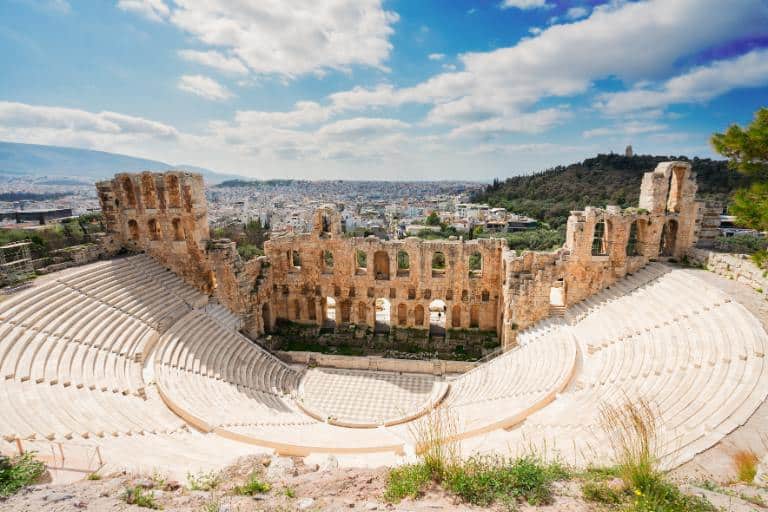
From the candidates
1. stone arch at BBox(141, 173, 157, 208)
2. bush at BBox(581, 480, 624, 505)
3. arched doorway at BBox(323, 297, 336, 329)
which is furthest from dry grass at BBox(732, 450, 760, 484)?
stone arch at BBox(141, 173, 157, 208)

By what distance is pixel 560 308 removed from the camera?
2300 cm

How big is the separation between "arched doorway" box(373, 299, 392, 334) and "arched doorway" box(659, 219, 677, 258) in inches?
706

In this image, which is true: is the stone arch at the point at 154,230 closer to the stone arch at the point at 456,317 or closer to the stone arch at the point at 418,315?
the stone arch at the point at 418,315

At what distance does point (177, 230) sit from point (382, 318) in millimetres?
15992

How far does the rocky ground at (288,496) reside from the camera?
634 centimetres

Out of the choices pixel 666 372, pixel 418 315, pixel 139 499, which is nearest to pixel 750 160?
pixel 666 372

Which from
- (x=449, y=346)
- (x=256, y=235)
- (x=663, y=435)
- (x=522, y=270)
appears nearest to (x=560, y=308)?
(x=522, y=270)

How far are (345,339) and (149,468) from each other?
16786 millimetres

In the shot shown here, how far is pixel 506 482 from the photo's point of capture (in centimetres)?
735

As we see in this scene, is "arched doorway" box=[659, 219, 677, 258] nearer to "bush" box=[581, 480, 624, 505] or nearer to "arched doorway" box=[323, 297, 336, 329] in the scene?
"bush" box=[581, 480, 624, 505]

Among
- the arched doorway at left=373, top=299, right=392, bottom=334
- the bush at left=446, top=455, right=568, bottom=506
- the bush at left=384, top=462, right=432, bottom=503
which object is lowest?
the arched doorway at left=373, top=299, right=392, bottom=334

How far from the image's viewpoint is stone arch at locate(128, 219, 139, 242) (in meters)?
24.4

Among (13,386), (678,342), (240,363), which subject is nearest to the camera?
(13,386)

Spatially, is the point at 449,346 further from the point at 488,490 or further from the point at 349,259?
the point at 488,490
